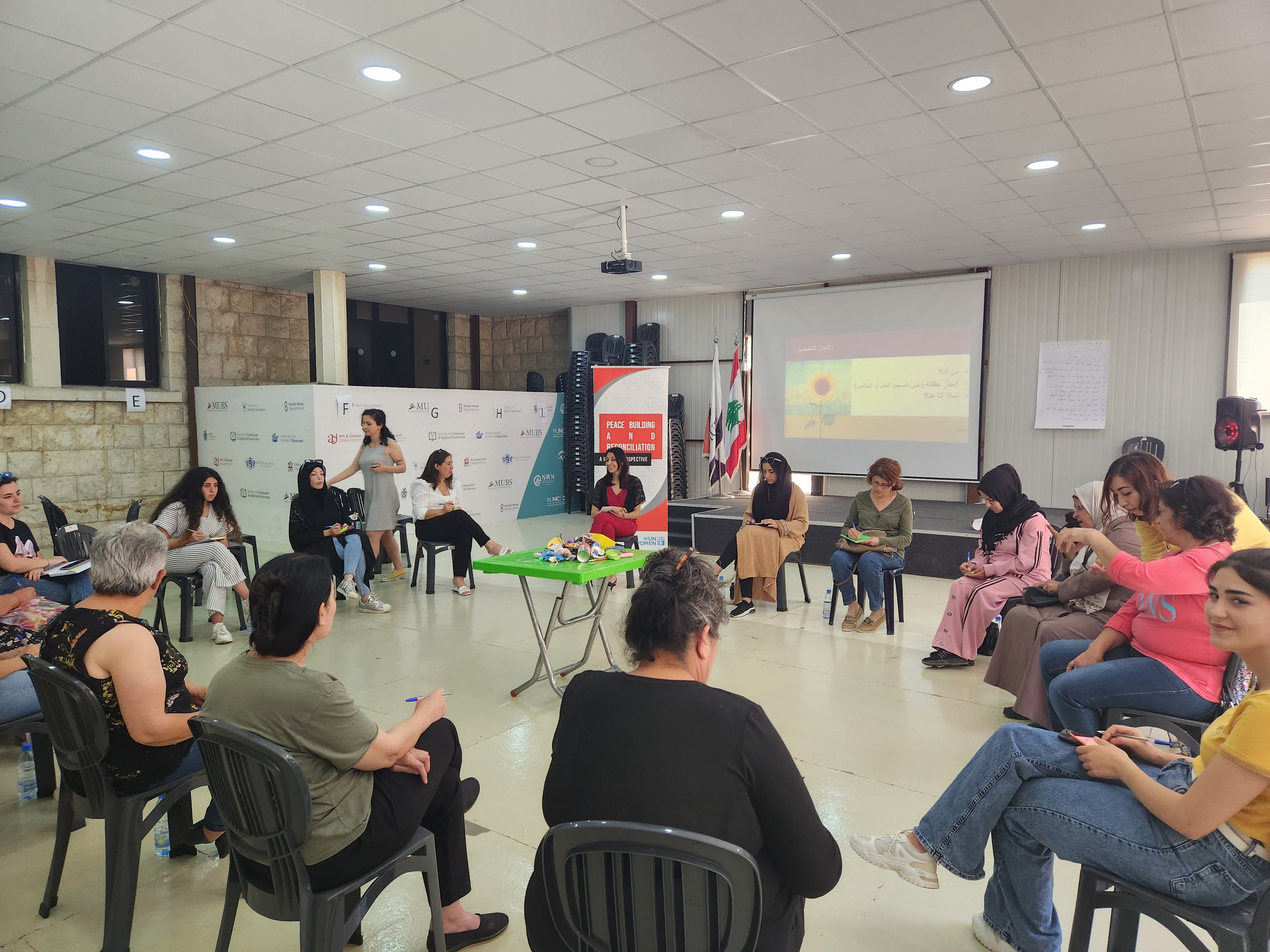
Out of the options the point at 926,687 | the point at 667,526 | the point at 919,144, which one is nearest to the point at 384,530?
the point at 667,526

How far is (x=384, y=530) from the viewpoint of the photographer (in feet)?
21.5

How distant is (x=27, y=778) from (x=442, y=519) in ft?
11.5

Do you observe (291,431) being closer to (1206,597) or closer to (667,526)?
(667,526)

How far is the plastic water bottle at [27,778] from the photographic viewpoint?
2.88 meters

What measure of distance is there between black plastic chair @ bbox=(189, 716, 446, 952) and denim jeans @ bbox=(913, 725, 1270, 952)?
52.3 inches

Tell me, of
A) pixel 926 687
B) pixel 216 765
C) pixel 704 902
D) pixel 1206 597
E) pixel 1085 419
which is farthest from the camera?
pixel 1085 419

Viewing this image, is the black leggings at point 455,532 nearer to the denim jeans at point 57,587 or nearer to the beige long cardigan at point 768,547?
the beige long cardigan at point 768,547

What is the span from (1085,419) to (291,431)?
8144mm

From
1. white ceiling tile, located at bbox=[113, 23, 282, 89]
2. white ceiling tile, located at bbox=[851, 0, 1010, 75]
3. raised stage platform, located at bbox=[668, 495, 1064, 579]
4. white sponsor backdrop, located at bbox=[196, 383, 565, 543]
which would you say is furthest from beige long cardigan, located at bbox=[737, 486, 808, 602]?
white sponsor backdrop, located at bbox=[196, 383, 565, 543]

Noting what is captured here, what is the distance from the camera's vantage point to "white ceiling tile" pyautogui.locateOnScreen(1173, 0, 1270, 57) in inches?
119

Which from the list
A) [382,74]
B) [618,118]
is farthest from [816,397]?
[382,74]

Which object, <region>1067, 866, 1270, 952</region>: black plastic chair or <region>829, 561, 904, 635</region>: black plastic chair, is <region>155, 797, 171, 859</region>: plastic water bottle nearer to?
<region>1067, 866, 1270, 952</region>: black plastic chair

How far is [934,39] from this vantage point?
11.0 ft

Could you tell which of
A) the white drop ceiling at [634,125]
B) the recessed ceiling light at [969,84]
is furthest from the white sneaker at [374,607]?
the recessed ceiling light at [969,84]
